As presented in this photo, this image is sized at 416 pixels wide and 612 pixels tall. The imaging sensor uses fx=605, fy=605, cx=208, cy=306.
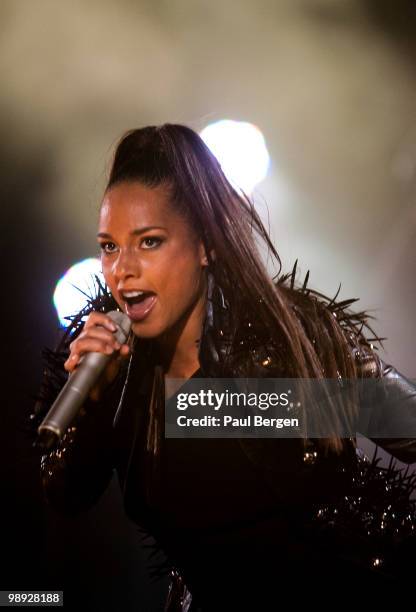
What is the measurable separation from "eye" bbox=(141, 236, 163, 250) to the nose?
0.03m

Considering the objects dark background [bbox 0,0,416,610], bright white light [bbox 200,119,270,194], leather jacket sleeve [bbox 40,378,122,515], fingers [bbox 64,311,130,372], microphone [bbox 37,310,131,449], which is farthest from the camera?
bright white light [bbox 200,119,270,194]

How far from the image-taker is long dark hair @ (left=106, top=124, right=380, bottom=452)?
1.19 m

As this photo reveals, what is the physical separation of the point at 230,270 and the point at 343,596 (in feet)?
2.15

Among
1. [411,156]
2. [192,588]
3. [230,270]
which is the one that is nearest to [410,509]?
[192,588]

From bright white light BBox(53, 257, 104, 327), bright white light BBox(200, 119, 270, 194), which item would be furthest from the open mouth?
bright white light BBox(200, 119, 270, 194)

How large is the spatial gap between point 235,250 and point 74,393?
0.50 metres

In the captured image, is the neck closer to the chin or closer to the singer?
the singer

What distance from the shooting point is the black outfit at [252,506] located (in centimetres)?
113

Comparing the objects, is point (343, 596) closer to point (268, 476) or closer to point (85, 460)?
point (268, 476)

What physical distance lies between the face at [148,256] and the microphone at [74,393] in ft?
0.38

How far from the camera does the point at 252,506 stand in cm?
117

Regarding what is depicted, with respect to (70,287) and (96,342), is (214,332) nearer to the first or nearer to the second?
(96,342)

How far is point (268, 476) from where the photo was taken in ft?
3.82

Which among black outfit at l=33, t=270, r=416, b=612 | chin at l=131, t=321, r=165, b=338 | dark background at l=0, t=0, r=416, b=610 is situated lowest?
black outfit at l=33, t=270, r=416, b=612
